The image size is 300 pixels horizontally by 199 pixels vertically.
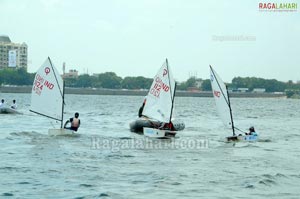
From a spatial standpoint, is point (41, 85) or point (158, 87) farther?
point (41, 85)

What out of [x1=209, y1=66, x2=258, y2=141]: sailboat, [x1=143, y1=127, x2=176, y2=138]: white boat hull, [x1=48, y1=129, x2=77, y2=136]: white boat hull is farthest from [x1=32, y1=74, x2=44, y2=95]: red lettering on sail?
[x1=209, y1=66, x2=258, y2=141]: sailboat

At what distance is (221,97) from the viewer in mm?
43250

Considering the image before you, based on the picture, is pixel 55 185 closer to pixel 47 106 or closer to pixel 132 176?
pixel 132 176

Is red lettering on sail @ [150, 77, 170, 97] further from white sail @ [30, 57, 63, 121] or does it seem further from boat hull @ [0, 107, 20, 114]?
boat hull @ [0, 107, 20, 114]

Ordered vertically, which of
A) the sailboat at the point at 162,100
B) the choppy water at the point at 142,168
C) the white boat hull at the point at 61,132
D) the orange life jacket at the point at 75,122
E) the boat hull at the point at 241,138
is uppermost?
the sailboat at the point at 162,100

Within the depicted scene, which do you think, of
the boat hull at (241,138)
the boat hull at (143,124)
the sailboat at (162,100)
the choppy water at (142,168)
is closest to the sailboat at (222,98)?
the boat hull at (241,138)

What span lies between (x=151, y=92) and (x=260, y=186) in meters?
18.4

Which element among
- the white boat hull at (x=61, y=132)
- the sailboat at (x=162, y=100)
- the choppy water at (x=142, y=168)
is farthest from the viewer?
the sailboat at (x=162, y=100)

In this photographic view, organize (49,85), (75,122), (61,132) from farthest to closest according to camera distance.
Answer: (49,85), (75,122), (61,132)

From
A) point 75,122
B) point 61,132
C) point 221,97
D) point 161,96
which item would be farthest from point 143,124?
point 61,132

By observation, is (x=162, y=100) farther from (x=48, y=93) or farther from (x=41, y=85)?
(x=41, y=85)

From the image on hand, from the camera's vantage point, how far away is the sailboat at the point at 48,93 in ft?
141

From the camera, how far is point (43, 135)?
4372cm

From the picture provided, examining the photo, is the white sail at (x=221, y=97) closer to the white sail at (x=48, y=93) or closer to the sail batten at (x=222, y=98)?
the sail batten at (x=222, y=98)
